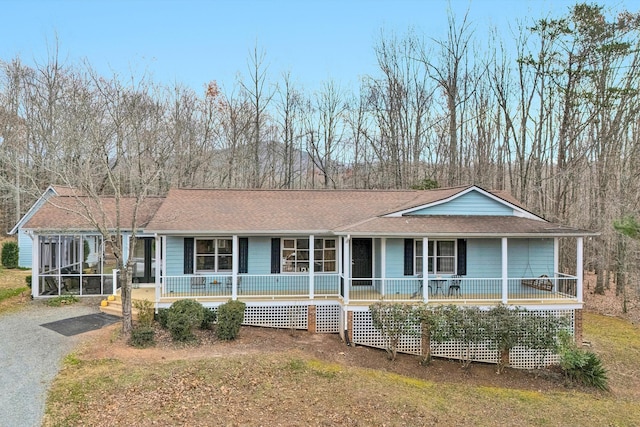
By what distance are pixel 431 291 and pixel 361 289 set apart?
8.29 ft

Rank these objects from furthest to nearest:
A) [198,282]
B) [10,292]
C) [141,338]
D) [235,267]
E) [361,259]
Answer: [10,292]
[361,259]
[198,282]
[235,267]
[141,338]

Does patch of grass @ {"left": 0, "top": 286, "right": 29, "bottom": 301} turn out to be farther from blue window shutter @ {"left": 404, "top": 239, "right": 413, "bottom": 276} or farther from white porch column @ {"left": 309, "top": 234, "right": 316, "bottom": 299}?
blue window shutter @ {"left": 404, "top": 239, "right": 413, "bottom": 276}

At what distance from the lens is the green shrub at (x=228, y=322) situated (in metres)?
12.2

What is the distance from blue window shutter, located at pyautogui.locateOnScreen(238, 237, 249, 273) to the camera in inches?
585

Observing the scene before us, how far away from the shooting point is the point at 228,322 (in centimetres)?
1217

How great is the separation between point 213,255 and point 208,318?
265cm

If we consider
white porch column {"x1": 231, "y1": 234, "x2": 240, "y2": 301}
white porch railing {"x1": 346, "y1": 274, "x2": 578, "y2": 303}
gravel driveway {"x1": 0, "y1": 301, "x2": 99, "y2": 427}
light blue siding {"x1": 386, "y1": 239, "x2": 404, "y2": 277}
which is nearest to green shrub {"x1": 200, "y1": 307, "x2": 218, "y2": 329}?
white porch column {"x1": 231, "y1": 234, "x2": 240, "y2": 301}

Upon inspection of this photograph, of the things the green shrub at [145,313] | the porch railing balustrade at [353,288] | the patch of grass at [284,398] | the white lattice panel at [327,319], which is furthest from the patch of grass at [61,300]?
the white lattice panel at [327,319]

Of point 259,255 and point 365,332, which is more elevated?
point 259,255

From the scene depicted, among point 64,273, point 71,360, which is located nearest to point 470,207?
point 71,360

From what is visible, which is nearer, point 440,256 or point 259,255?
point 440,256

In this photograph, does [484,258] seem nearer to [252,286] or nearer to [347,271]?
[347,271]

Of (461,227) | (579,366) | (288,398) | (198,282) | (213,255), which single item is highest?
(461,227)

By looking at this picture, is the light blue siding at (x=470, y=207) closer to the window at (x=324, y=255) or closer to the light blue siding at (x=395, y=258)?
the light blue siding at (x=395, y=258)
